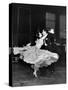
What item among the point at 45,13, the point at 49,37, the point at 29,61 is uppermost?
the point at 45,13

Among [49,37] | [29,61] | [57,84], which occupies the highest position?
[49,37]

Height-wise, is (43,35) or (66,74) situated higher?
(43,35)

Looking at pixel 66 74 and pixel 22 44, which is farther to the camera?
pixel 66 74

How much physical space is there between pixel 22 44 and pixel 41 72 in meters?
0.61

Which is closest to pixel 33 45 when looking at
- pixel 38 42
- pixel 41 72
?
pixel 38 42

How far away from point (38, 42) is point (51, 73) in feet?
1.98

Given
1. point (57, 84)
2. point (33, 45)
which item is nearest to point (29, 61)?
point (33, 45)

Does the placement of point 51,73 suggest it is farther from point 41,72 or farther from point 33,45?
point 33,45

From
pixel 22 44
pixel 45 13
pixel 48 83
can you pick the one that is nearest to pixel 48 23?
pixel 45 13

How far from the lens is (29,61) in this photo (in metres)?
5.93

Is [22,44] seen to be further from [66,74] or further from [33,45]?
[66,74]

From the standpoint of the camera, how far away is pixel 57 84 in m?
6.12

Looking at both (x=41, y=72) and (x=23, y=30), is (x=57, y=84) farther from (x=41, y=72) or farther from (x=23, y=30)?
(x=23, y=30)

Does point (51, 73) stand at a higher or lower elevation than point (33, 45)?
lower
